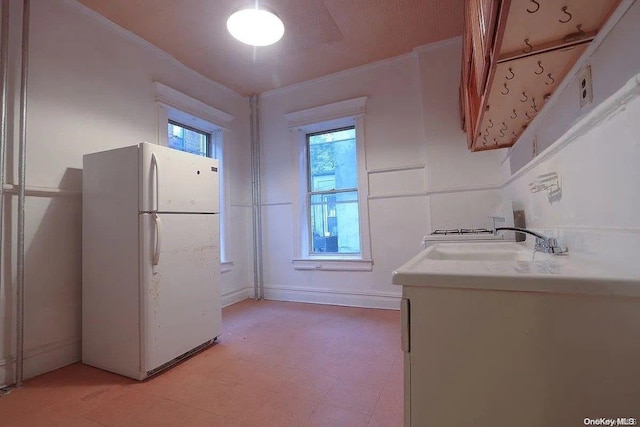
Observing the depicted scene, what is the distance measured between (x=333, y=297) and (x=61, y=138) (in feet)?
9.78

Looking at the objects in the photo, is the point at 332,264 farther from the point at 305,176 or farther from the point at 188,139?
the point at 188,139

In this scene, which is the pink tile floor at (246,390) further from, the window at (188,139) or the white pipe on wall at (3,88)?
the window at (188,139)

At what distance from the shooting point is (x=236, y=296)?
Answer: 378cm

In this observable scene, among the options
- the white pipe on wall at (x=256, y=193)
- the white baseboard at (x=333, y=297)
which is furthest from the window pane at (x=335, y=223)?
the white pipe on wall at (x=256, y=193)

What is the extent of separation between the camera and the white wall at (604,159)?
0.67 metres

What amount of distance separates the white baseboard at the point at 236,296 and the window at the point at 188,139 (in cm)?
180

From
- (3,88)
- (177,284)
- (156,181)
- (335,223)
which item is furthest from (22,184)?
(335,223)

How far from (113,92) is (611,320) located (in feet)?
10.9

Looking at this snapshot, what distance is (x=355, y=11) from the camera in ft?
8.02

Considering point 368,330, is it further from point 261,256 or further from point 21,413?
point 21,413

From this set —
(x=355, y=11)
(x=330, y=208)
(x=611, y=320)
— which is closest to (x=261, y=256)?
(x=330, y=208)

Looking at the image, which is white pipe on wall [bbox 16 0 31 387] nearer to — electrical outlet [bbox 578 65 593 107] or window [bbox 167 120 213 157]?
window [bbox 167 120 213 157]

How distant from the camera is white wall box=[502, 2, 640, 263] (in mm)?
671

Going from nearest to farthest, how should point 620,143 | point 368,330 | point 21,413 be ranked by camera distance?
point 620,143, point 21,413, point 368,330
